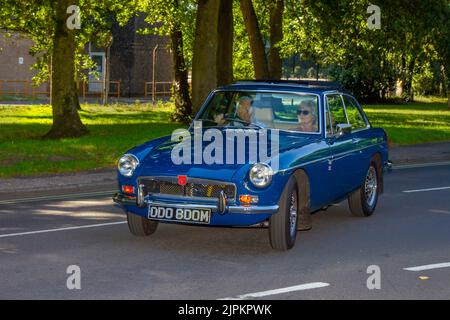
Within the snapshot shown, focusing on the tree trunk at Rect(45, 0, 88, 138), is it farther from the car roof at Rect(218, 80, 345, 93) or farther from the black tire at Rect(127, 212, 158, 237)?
the black tire at Rect(127, 212, 158, 237)

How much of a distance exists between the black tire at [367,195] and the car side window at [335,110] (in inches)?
36.1

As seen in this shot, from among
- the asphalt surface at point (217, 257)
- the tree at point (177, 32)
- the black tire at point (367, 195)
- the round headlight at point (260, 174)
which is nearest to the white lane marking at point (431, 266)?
the asphalt surface at point (217, 257)

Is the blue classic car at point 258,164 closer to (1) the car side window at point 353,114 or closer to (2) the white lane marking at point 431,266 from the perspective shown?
(1) the car side window at point 353,114

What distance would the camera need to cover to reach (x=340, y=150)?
10656mm

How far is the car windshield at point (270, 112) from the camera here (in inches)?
413

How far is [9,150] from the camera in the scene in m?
19.1

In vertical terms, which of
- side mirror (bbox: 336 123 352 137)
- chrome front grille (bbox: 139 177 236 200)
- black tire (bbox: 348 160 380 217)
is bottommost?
black tire (bbox: 348 160 380 217)

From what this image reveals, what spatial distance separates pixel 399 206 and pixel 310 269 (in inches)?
183

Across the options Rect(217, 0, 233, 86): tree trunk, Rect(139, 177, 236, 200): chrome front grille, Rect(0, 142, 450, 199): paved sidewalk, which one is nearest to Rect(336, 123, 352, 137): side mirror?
Rect(139, 177, 236, 200): chrome front grille

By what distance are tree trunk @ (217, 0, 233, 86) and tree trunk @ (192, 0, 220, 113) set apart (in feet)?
12.0

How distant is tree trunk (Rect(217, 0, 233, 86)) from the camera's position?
88.3ft

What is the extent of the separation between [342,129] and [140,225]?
2.76 m

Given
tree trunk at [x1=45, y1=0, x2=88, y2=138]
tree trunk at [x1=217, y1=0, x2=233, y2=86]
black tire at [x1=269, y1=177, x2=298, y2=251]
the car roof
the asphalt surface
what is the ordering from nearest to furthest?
1. the asphalt surface
2. black tire at [x1=269, y1=177, x2=298, y2=251]
3. the car roof
4. tree trunk at [x1=45, y1=0, x2=88, y2=138]
5. tree trunk at [x1=217, y1=0, x2=233, y2=86]

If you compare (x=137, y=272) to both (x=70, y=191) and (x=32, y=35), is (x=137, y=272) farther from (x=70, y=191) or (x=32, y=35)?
(x=32, y=35)
